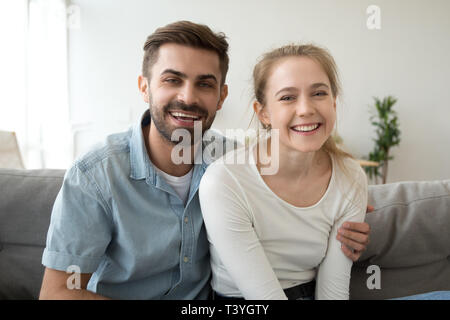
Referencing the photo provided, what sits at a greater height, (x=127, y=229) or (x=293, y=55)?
(x=293, y=55)

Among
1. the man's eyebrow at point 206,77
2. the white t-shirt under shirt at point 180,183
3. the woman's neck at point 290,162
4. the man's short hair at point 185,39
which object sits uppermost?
the man's short hair at point 185,39

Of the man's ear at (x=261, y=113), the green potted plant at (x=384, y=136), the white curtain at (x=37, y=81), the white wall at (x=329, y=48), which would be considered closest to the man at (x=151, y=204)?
the man's ear at (x=261, y=113)

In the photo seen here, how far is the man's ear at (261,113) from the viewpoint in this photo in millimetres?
1093

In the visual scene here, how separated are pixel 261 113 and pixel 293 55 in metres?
0.21

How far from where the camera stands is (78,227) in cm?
91

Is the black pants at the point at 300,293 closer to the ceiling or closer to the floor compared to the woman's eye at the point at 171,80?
closer to the floor

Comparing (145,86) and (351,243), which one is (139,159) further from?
(351,243)

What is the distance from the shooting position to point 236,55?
4754 millimetres

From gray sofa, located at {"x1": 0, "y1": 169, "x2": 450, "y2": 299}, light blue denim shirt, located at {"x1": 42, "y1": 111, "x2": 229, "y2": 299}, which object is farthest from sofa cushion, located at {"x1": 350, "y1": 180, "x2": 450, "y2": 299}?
light blue denim shirt, located at {"x1": 42, "y1": 111, "x2": 229, "y2": 299}

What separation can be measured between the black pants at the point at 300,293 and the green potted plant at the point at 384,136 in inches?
152

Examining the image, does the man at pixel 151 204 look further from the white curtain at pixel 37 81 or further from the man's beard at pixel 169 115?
the white curtain at pixel 37 81

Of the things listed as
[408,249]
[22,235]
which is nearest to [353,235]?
[408,249]
